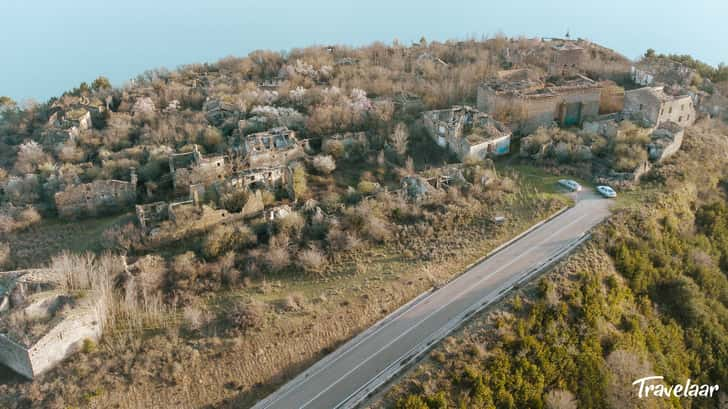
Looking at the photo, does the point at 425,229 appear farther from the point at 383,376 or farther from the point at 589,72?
the point at 589,72

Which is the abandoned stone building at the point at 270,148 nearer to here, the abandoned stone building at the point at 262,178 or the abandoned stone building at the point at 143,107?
the abandoned stone building at the point at 262,178

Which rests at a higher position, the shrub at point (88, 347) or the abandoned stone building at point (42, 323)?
the abandoned stone building at point (42, 323)

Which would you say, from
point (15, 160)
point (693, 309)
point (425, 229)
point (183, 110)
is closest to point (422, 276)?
point (425, 229)

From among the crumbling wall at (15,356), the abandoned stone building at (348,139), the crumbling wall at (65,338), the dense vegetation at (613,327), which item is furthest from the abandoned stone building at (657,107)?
the crumbling wall at (15,356)

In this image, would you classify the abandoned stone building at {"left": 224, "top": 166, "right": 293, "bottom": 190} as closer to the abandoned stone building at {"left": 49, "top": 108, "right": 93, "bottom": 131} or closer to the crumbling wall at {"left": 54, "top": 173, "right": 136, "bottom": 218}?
the crumbling wall at {"left": 54, "top": 173, "right": 136, "bottom": 218}

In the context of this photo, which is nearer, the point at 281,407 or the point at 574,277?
the point at 281,407

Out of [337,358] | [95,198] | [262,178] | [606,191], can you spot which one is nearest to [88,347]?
[337,358]

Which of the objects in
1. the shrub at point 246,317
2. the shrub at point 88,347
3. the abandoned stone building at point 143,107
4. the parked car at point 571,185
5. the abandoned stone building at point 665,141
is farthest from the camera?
the abandoned stone building at point 143,107
